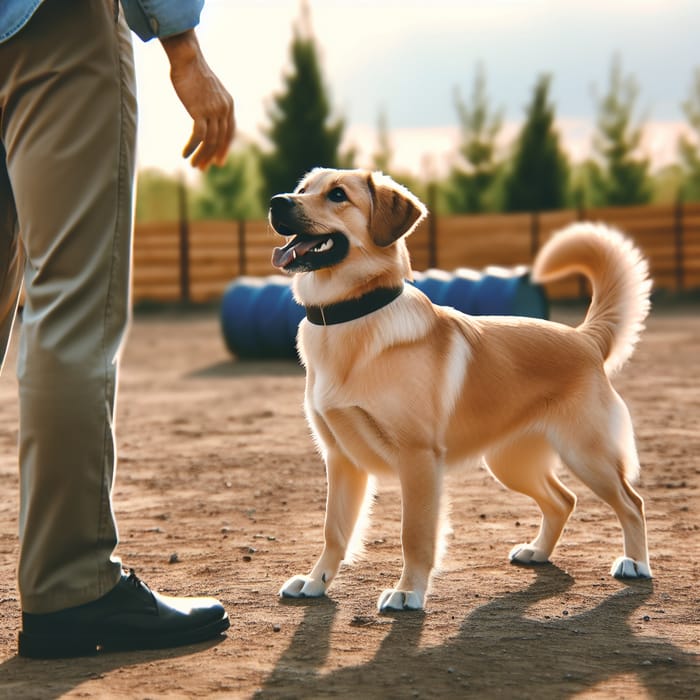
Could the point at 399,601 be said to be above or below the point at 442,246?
above

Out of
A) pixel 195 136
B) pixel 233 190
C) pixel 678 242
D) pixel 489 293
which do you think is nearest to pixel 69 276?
pixel 195 136

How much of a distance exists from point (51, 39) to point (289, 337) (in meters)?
9.13

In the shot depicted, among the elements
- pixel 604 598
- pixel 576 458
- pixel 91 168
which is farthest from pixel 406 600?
pixel 91 168

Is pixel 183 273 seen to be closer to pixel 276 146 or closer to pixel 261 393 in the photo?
pixel 276 146

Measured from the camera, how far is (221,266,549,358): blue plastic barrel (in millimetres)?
10797

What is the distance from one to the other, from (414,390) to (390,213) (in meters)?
0.62

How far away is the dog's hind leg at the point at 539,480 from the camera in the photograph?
159 inches

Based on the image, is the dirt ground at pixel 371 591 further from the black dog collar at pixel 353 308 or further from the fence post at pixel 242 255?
the fence post at pixel 242 255

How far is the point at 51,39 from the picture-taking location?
2625mm

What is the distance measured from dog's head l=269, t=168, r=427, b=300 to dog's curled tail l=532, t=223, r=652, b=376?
2.75 feet

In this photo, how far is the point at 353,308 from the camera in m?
3.60

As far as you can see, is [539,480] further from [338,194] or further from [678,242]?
[678,242]

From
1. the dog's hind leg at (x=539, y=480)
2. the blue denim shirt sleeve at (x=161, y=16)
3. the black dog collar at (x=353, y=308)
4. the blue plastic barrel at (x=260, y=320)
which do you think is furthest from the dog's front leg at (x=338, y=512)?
the blue plastic barrel at (x=260, y=320)

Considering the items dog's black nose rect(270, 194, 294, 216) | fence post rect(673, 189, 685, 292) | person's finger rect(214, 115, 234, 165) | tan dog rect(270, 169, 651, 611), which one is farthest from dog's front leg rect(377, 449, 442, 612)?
fence post rect(673, 189, 685, 292)
